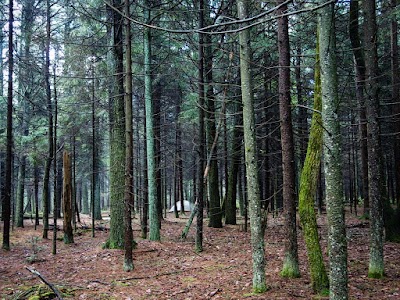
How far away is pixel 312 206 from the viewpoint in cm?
635

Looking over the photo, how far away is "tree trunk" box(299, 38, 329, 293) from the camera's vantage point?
634 cm

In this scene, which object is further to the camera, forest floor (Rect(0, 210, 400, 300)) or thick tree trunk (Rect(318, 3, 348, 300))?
forest floor (Rect(0, 210, 400, 300))

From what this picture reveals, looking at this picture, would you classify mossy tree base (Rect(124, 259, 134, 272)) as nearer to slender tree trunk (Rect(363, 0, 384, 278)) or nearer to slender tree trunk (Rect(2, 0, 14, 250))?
slender tree trunk (Rect(363, 0, 384, 278))

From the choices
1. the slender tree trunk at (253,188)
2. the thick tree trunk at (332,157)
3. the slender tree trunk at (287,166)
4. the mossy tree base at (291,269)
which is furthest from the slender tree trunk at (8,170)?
the thick tree trunk at (332,157)

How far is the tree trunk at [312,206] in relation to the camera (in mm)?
6340

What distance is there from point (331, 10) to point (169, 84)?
16.5 m

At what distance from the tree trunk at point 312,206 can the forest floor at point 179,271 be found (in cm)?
38

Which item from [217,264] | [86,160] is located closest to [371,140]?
[217,264]

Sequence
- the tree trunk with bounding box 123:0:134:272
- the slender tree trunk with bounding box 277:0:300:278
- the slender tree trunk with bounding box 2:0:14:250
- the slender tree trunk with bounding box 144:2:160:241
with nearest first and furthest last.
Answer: the slender tree trunk with bounding box 277:0:300:278 < the tree trunk with bounding box 123:0:134:272 < the slender tree trunk with bounding box 144:2:160:241 < the slender tree trunk with bounding box 2:0:14:250

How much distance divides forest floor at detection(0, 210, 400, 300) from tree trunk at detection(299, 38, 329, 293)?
1.24 feet

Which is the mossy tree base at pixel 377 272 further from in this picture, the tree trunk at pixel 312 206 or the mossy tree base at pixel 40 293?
the mossy tree base at pixel 40 293

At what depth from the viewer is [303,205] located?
21.1ft

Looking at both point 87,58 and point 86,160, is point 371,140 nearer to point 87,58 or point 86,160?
point 87,58

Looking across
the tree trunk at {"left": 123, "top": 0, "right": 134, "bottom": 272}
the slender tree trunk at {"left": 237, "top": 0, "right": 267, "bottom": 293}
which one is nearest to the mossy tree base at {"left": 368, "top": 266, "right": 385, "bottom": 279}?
the slender tree trunk at {"left": 237, "top": 0, "right": 267, "bottom": 293}
